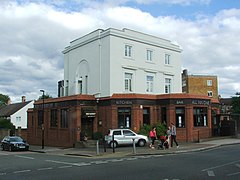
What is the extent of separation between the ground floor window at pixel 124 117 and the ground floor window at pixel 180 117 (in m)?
4.63

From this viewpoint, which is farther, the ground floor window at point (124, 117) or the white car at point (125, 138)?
the ground floor window at point (124, 117)

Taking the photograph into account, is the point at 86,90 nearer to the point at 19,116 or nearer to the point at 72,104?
the point at 72,104

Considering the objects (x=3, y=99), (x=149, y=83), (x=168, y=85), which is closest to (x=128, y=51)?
(x=149, y=83)

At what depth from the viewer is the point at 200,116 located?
1271 inches

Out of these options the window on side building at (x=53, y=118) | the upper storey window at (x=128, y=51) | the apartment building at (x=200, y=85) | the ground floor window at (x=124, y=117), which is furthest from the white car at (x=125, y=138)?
the apartment building at (x=200, y=85)

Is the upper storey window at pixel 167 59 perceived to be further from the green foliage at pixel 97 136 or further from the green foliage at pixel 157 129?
the green foliage at pixel 97 136

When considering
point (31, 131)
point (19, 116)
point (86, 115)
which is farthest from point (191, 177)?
point (19, 116)

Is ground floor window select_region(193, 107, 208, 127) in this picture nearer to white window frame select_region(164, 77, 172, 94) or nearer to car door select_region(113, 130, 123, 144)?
white window frame select_region(164, 77, 172, 94)

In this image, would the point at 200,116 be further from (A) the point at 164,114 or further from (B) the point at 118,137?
(B) the point at 118,137

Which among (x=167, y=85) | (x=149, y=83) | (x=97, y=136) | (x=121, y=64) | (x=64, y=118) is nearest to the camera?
(x=97, y=136)

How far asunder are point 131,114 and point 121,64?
229 inches

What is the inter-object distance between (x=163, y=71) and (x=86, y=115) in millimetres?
11665

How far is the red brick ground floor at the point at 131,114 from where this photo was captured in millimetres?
31000

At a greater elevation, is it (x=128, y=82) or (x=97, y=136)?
(x=128, y=82)
